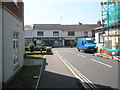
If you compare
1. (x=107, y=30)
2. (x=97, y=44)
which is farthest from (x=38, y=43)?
(x=107, y=30)

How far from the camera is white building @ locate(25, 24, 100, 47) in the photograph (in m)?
53.0

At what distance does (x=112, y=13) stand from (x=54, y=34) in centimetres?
3474

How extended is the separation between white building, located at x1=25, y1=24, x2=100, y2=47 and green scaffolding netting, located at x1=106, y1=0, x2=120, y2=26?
32265 millimetres

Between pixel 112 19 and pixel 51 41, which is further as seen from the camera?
pixel 51 41

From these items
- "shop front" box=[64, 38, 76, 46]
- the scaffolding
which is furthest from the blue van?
"shop front" box=[64, 38, 76, 46]

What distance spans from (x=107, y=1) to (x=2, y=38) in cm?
1816

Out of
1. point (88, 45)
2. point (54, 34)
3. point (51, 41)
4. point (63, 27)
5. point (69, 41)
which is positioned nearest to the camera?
point (88, 45)

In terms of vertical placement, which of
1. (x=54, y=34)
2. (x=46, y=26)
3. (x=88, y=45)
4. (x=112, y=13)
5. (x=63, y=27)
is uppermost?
(x=46, y=26)

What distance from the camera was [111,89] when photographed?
→ 21.6ft

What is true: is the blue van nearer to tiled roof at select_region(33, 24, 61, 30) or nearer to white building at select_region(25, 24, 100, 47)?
white building at select_region(25, 24, 100, 47)

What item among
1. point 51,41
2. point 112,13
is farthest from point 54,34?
point 112,13

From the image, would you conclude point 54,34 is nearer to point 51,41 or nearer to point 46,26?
point 51,41

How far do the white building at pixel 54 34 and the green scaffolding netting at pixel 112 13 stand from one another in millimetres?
32265

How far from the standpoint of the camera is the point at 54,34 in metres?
53.8
